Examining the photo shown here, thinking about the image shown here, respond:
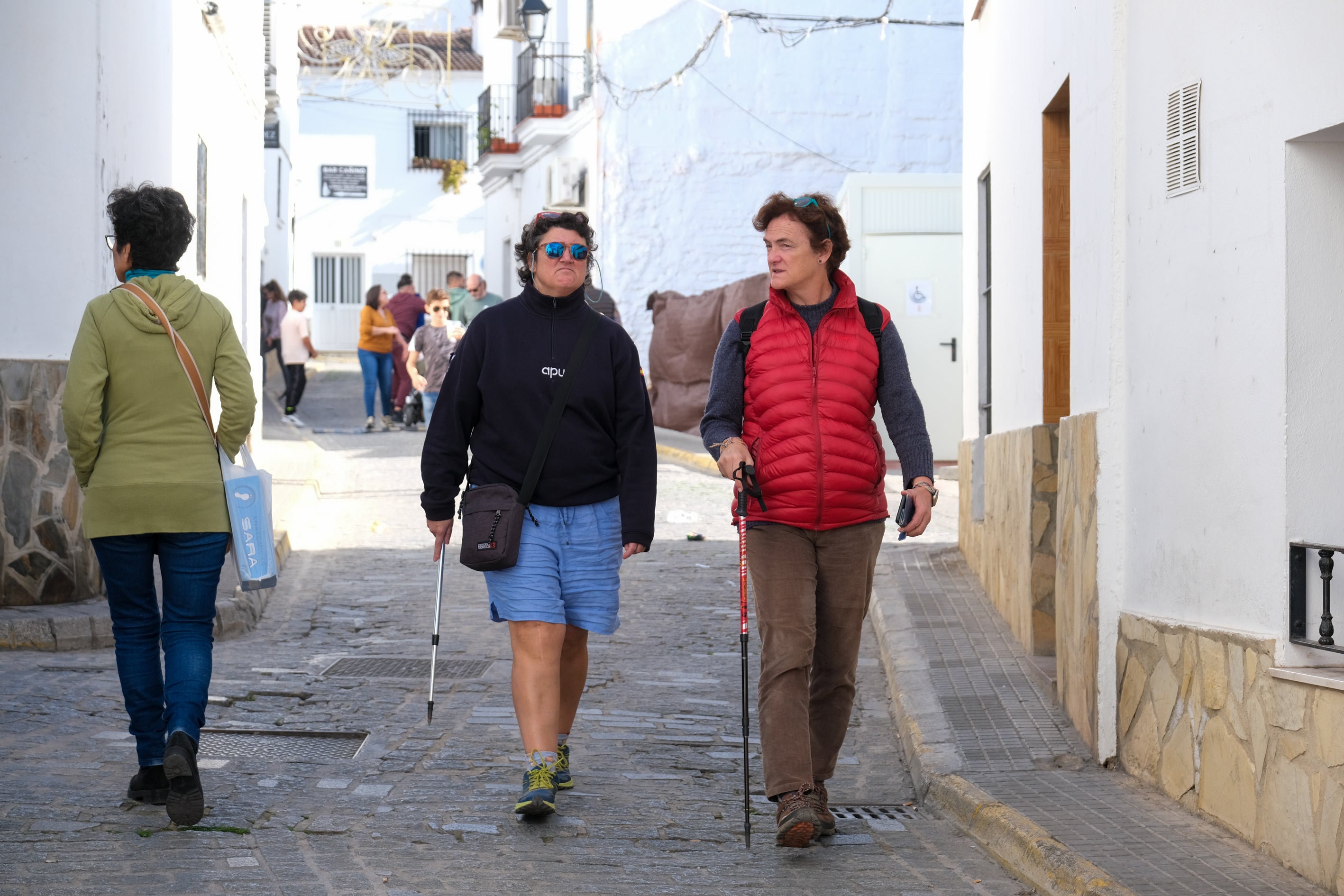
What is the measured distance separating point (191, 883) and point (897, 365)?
259 centimetres

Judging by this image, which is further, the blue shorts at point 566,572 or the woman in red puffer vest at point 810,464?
the blue shorts at point 566,572

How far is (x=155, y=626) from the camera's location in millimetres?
5004

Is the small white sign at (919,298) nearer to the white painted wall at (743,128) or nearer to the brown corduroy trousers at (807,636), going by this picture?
the white painted wall at (743,128)

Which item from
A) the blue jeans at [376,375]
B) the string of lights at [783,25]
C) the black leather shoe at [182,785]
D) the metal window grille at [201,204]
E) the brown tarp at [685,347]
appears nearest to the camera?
the black leather shoe at [182,785]

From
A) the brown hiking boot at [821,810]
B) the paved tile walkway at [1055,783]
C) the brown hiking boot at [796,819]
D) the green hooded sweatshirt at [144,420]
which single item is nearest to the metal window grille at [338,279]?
the paved tile walkway at [1055,783]

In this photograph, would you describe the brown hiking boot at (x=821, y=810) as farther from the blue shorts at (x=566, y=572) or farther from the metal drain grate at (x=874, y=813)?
the blue shorts at (x=566, y=572)

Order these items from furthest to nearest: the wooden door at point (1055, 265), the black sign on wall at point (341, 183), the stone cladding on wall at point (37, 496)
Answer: the black sign on wall at point (341, 183) < the stone cladding on wall at point (37, 496) < the wooden door at point (1055, 265)

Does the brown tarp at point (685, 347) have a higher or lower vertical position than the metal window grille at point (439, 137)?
lower

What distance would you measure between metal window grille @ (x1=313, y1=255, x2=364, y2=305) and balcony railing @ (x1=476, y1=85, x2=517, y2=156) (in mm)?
8817

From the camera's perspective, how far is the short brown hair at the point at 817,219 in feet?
16.3

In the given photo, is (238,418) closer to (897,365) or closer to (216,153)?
(897,365)

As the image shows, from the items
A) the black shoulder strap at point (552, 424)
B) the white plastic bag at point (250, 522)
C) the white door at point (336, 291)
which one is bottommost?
the white plastic bag at point (250, 522)

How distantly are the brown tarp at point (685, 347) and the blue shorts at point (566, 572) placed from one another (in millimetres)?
12410

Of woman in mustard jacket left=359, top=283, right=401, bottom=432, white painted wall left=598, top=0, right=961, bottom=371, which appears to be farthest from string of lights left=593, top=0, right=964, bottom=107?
woman in mustard jacket left=359, top=283, right=401, bottom=432
